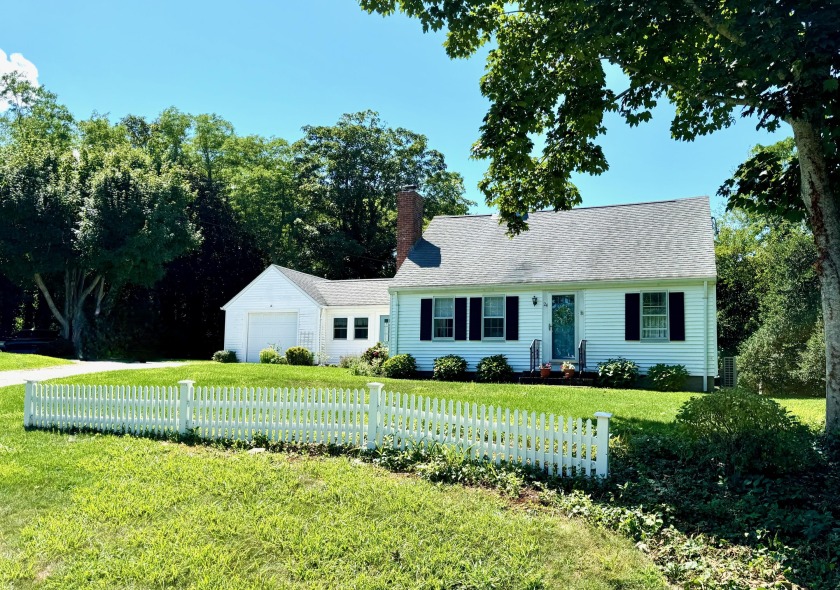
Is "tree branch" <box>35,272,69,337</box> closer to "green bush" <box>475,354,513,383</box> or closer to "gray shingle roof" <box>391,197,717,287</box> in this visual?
"gray shingle roof" <box>391,197,717,287</box>

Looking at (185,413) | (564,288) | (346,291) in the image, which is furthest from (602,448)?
(346,291)

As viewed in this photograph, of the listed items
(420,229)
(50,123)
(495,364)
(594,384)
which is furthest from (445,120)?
(50,123)

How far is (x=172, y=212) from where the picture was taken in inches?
1044

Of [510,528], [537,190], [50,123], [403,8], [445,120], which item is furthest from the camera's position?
[50,123]

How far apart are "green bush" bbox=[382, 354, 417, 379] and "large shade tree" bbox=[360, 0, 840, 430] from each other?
7.23 meters

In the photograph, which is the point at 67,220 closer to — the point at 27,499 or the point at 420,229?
the point at 420,229

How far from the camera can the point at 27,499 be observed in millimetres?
5254

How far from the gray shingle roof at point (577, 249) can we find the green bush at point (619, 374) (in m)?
2.53

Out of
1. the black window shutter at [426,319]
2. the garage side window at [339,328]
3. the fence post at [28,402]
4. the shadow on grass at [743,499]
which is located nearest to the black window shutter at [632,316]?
the black window shutter at [426,319]

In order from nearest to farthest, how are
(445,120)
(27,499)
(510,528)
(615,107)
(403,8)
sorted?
(510,528) < (27,499) < (403,8) < (615,107) < (445,120)

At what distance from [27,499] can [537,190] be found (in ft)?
32.8

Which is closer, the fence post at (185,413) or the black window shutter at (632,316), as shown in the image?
the fence post at (185,413)

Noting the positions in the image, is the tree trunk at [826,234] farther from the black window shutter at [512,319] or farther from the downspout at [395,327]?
the downspout at [395,327]

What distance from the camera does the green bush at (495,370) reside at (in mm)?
16672
